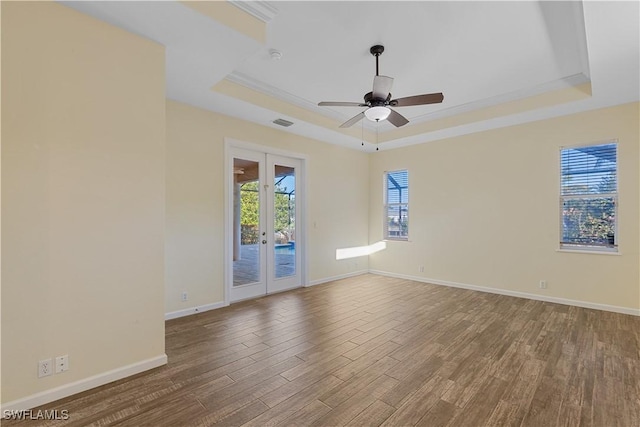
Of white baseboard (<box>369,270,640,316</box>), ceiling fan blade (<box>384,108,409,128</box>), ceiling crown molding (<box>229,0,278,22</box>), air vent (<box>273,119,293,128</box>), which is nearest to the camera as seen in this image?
ceiling crown molding (<box>229,0,278,22</box>)

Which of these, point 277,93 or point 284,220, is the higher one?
point 277,93

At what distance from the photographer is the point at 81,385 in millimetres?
2197

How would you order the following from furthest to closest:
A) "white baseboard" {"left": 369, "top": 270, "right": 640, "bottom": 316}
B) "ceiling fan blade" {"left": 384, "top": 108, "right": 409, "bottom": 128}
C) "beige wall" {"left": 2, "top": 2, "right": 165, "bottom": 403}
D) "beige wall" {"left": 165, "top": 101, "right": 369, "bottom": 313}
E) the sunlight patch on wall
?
the sunlight patch on wall < "white baseboard" {"left": 369, "top": 270, "right": 640, "bottom": 316} < "beige wall" {"left": 165, "top": 101, "right": 369, "bottom": 313} < "ceiling fan blade" {"left": 384, "top": 108, "right": 409, "bottom": 128} < "beige wall" {"left": 2, "top": 2, "right": 165, "bottom": 403}

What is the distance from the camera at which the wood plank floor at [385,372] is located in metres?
1.97

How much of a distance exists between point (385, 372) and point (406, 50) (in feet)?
10.5

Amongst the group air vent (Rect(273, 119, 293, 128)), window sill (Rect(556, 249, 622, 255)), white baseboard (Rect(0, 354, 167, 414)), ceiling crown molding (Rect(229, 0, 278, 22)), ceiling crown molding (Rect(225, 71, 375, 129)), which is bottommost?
white baseboard (Rect(0, 354, 167, 414))

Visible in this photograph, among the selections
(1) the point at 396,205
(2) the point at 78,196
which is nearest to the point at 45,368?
(2) the point at 78,196

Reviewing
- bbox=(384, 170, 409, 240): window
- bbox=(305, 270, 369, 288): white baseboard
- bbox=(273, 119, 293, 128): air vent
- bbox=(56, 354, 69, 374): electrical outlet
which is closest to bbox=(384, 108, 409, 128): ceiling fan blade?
bbox=(273, 119, 293, 128): air vent

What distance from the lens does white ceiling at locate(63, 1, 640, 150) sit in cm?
242

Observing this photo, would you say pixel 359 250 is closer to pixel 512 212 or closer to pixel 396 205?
pixel 396 205

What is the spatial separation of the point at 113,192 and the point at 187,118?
1976 mm

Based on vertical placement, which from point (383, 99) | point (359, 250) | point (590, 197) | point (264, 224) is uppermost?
point (383, 99)

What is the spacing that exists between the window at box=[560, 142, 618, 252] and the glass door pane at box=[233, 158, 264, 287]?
4.83m

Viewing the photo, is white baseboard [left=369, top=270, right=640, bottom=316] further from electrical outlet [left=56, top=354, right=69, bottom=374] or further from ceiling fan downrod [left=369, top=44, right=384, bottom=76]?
electrical outlet [left=56, top=354, right=69, bottom=374]
